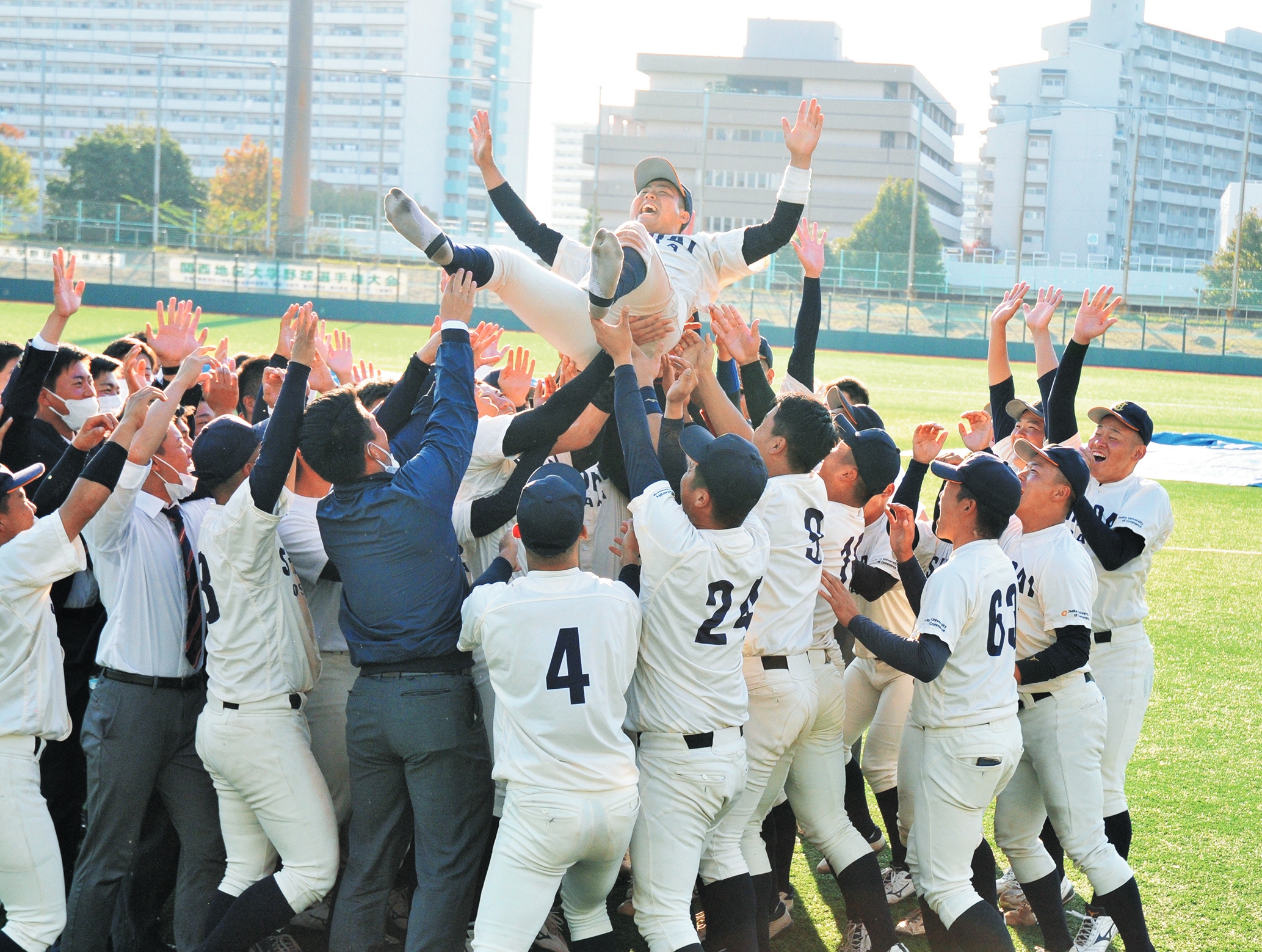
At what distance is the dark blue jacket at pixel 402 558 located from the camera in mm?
3838

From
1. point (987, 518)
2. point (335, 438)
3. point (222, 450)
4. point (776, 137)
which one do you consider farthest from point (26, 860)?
point (776, 137)

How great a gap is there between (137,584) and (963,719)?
10.2ft

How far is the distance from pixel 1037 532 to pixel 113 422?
3767mm

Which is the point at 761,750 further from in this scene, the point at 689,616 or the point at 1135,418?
the point at 1135,418

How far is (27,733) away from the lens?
12.5 ft

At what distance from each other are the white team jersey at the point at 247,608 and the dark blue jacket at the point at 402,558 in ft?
0.71

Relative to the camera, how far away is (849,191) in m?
72.8

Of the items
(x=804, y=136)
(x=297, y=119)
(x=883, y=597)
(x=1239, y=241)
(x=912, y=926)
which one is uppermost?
(x=297, y=119)

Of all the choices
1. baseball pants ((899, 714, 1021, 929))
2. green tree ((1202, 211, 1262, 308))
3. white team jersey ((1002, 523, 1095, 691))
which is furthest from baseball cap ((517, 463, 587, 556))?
green tree ((1202, 211, 1262, 308))

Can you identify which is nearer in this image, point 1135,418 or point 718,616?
point 718,616

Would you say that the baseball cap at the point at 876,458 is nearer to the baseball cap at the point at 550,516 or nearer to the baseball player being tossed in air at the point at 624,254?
the baseball player being tossed in air at the point at 624,254

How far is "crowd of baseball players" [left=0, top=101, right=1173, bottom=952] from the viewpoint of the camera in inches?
146

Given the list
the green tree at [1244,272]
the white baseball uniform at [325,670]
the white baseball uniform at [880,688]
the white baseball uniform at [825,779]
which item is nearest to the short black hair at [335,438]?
the white baseball uniform at [325,670]

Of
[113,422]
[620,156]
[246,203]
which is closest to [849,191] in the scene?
[620,156]
